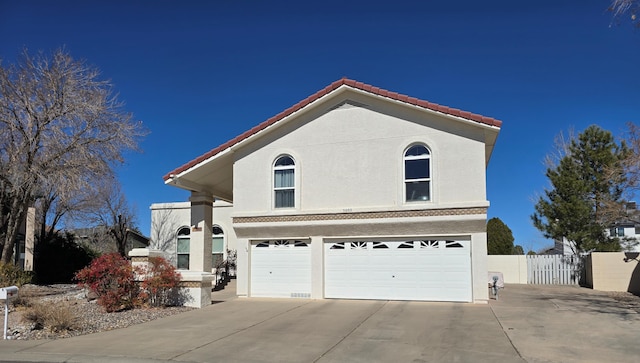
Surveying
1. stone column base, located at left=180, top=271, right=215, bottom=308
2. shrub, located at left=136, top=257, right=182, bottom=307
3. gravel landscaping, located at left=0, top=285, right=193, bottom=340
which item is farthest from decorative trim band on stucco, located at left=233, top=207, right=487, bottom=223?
gravel landscaping, located at left=0, top=285, right=193, bottom=340

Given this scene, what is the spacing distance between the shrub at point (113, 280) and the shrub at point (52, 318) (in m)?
2.69

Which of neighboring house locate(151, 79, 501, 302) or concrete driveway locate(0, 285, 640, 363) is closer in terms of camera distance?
concrete driveway locate(0, 285, 640, 363)

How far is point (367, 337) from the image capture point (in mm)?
11164

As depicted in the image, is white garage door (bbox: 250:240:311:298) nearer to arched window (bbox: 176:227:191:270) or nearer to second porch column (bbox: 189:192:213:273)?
second porch column (bbox: 189:192:213:273)

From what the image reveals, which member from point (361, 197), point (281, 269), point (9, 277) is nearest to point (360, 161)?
point (361, 197)

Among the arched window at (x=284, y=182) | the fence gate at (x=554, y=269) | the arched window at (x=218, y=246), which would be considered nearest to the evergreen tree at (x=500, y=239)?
the fence gate at (x=554, y=269)

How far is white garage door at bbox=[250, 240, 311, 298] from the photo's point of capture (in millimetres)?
18859

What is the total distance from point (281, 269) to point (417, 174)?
19.2 ft

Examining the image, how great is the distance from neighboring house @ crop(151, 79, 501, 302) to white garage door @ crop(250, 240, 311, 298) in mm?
36

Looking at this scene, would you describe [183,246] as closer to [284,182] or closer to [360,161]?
[284,182]

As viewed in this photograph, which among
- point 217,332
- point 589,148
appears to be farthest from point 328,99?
point 589,148

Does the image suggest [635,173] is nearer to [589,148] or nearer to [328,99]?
[328,99]

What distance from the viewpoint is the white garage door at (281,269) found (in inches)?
742

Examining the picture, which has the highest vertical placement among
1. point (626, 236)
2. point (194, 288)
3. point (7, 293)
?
point (626, 236)
